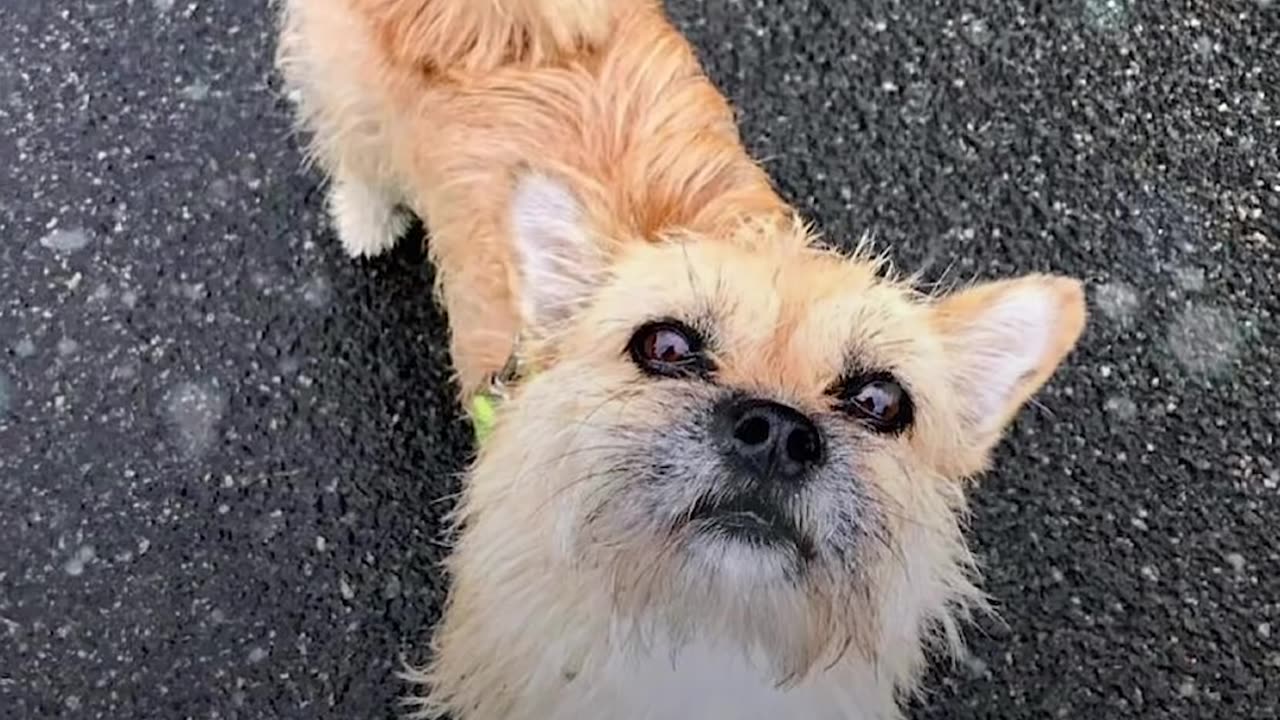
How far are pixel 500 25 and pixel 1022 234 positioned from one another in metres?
1.20

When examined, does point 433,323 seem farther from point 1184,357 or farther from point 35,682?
point 1184,357

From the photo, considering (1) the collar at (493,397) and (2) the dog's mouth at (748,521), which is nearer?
(2) the dog's mouth at (748,521)

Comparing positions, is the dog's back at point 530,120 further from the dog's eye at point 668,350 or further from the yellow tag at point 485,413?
the dog's eye at point 668,350

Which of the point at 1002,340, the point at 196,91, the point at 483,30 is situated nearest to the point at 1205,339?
the point at 1002,340

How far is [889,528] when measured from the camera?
5.56ft

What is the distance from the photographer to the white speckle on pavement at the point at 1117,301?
114 inches

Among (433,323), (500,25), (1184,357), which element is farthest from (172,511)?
(1184,357)

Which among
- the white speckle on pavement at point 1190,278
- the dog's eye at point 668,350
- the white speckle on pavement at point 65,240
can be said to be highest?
the dog's eye at point 668,350

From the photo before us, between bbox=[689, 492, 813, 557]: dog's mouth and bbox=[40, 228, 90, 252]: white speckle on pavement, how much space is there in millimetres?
1599

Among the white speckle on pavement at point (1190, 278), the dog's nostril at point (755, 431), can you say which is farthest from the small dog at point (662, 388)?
the white speckle on pavement at point (1190, 278)

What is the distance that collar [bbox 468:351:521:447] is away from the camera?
77.4 inches

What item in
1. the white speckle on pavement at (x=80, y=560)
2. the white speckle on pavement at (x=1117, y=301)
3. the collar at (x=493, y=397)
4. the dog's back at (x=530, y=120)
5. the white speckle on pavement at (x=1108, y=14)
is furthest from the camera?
the white speckle on pavement at (x=1108, y=14)

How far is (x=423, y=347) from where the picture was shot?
2805mm

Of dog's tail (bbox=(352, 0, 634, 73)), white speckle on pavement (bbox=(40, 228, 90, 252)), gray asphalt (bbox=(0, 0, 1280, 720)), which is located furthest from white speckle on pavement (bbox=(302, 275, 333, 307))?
dog's tail (bbox=(352, 0, 634, 73))
